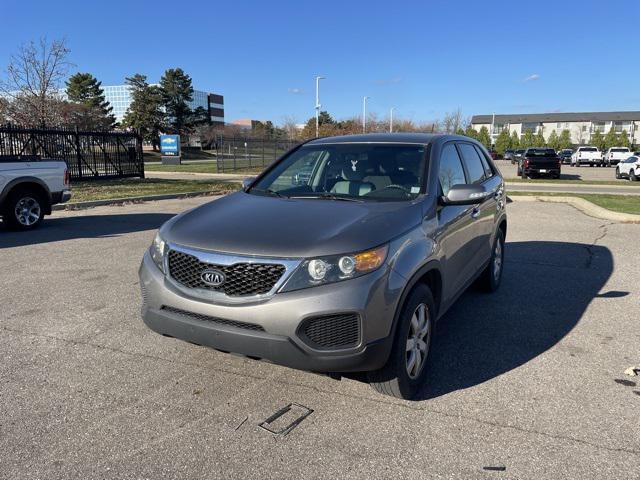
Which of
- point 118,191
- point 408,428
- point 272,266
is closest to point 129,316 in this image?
point 272,266

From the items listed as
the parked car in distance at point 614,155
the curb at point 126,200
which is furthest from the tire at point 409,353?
the parked car in distance at point 614,155

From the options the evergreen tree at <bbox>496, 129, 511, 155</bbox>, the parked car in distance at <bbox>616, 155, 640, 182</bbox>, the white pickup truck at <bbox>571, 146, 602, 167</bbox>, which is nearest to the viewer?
the parked car in distance at <bbox>616, 155, 640, 182</bbox>

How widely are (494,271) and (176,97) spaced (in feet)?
263

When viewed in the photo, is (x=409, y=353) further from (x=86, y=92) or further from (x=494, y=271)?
(x=86, y=92)

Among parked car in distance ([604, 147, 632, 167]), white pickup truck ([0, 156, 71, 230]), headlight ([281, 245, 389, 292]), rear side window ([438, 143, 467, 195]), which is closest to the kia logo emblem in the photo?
headlight ([281, 245, 389, 292])

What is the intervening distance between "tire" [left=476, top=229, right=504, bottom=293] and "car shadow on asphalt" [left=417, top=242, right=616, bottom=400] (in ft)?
0.32

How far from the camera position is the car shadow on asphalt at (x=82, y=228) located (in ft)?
28.0

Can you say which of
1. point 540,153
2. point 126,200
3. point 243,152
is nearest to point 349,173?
point 126,200

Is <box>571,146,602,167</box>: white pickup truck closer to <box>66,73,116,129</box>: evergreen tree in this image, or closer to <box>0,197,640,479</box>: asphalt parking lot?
<box>0,197,640,479</box>: asphalt parking lot

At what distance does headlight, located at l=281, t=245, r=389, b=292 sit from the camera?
2.69 metres

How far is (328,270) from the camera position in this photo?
2705 millimetres

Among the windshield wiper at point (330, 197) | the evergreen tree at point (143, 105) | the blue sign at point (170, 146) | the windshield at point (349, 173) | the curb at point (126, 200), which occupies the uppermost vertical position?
the evergreen tree at point (143, 105)

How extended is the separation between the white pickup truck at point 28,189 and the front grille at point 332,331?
855cm

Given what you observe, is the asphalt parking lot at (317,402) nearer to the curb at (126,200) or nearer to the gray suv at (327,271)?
the gray suv at (327,271)
